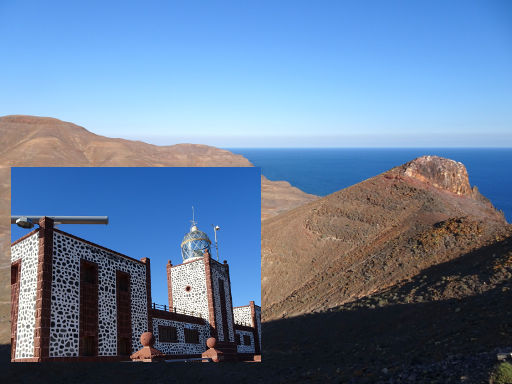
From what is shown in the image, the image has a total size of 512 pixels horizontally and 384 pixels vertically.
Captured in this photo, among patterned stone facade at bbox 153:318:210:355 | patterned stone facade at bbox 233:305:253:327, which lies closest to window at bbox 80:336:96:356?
patterned stone facade at bbox 153:318:210:355

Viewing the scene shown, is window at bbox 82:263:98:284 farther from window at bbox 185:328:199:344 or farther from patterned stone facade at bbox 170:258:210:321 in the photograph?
window at bbox 185:328:199:344

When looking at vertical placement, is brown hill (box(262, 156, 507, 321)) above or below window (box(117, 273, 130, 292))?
above

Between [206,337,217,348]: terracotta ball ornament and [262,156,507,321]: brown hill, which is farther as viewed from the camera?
[262,156,507,321]: brown hill

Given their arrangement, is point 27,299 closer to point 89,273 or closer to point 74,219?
point 89,273

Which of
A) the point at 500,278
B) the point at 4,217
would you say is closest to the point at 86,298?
the point at 4,217

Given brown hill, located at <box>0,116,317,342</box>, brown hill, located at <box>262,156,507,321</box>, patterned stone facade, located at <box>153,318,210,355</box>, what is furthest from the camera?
brown hill, located at <box>0,116,317,342</box>

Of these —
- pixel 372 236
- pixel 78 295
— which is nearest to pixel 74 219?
pixel 78 295

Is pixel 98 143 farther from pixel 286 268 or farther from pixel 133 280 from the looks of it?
pixel 133 280
